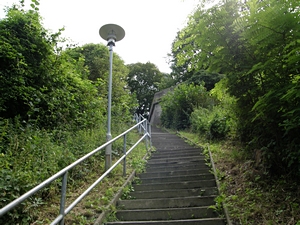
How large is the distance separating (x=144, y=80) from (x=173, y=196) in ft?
90.0

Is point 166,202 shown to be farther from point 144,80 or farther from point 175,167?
point 144,80

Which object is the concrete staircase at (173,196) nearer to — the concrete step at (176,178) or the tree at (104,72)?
the concrete step at (176,178)

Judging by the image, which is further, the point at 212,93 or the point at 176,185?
the point at 212,93

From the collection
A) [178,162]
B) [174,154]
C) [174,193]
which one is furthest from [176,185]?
[174,154]

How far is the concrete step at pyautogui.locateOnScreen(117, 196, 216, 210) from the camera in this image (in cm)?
401

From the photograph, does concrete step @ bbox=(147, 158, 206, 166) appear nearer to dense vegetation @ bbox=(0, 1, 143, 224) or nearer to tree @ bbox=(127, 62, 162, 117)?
dense vegetation @ bbox=(0, 1, 143, 224)

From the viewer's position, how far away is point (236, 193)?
3.94 metres

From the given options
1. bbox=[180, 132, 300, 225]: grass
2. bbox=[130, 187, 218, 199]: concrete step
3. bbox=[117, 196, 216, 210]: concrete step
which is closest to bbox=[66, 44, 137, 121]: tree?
bbox=[130, 187, 218, 199]: concrete step

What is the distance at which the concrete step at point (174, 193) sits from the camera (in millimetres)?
4336

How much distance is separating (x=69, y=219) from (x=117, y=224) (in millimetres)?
647

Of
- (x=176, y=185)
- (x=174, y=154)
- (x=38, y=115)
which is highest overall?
(x=38, y=115)

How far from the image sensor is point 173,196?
4441 millimetres

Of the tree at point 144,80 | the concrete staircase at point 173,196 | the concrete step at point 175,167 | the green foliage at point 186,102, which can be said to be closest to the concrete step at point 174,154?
the concrete staircase at point 173,196

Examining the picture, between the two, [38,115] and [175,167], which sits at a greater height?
[38,115]
